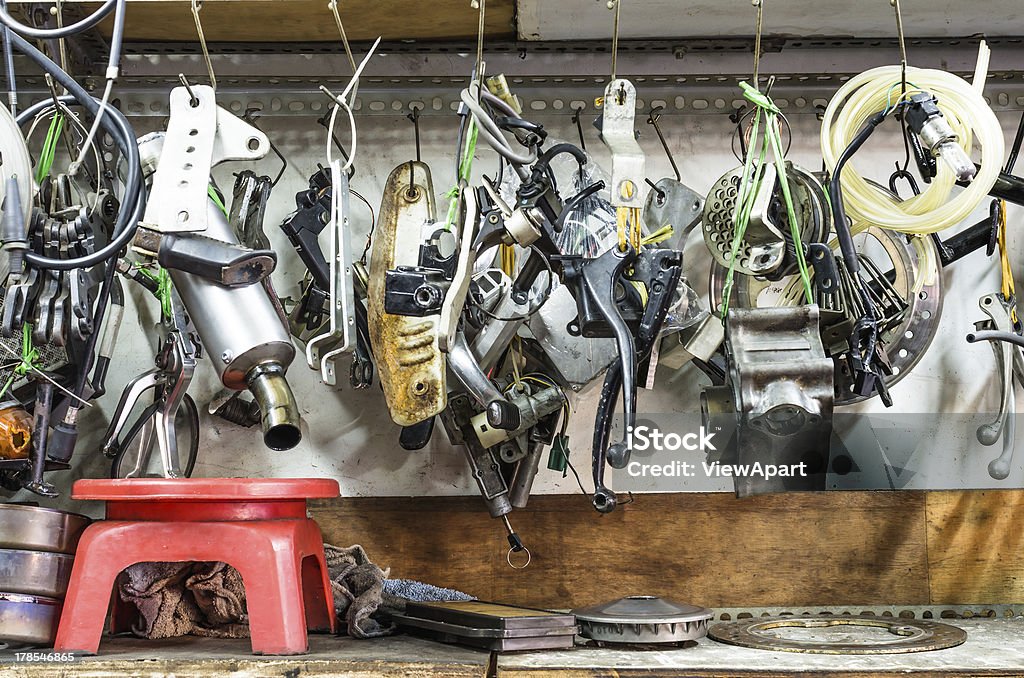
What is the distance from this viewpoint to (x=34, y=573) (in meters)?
1.14

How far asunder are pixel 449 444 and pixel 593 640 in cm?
43

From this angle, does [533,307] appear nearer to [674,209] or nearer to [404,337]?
[404,337]

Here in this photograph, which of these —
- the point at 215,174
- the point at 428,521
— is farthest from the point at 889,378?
the point at 215,174

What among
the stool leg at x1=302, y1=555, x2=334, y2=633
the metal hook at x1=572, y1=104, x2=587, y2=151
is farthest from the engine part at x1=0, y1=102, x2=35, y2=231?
the metal hook at x1=572, y1=104, x2=587, y2=151

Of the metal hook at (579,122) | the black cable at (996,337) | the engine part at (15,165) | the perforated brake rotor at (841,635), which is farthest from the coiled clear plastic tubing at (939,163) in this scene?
the engine part at (15,165)

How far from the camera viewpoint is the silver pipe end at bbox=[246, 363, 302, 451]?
1.25 meters

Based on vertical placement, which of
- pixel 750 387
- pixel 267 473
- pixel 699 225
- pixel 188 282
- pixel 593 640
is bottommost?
pixel 593 640

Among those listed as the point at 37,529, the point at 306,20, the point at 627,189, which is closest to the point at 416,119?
the point at 306,20

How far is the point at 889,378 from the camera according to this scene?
1440mm

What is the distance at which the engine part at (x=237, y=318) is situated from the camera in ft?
4.10

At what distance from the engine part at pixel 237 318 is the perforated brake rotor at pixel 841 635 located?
0.62 m

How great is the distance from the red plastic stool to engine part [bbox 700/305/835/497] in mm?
546

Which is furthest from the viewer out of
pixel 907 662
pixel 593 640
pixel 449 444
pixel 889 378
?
pixel 449 444

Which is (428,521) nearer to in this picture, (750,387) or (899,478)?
(750,387)
